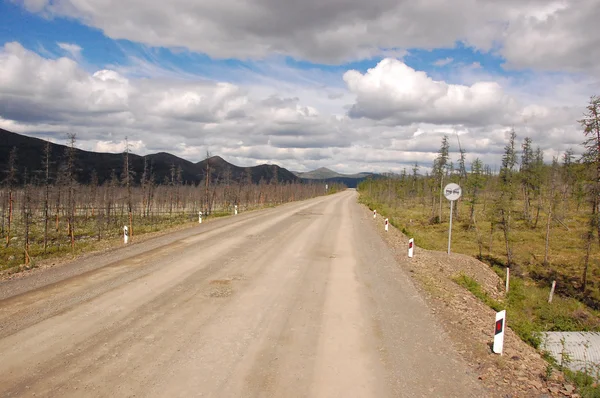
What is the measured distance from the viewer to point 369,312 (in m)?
8.07

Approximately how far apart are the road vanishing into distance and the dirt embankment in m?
0.33

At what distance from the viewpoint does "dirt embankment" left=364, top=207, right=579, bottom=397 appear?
524 centimetres

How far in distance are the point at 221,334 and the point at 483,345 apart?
4.59 m

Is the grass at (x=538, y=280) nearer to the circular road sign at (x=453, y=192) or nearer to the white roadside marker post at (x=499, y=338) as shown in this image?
the white roadside marker post at (x=499, y=338)

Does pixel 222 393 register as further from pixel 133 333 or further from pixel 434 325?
pixel 434 325

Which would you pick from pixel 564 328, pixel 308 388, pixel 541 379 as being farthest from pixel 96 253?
pixel 564 328

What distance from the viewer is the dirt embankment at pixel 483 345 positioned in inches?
206

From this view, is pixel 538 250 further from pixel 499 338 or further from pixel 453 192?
pixel 499 338

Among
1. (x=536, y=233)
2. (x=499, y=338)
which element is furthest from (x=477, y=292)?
(x=536, y=233)

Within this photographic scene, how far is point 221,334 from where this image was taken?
6.64 meters

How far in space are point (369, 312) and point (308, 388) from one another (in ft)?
11.3

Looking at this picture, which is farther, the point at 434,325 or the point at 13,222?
the point at 13,222

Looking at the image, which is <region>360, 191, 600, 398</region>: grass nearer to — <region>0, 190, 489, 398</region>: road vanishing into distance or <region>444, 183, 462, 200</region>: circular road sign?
<region>0, 190, 489, 398</region>: road vanishing into distance

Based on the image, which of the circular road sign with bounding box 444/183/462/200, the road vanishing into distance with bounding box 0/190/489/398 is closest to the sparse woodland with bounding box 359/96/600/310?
the circular road sign with bounding box 444/183/462/200
